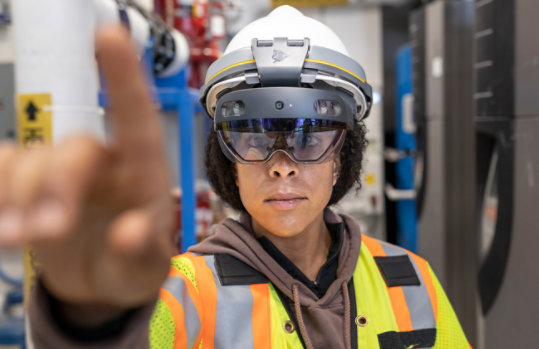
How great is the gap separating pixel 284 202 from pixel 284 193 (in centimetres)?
2

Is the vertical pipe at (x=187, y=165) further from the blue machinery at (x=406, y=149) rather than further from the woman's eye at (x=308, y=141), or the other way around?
the blue machinery at (x=406, y=149)

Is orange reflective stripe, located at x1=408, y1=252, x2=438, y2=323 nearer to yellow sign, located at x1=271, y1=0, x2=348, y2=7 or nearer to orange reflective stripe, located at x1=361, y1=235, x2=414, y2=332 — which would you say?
orange reflective stripe, located at x1=361, y1=235, x2=414, y2=332

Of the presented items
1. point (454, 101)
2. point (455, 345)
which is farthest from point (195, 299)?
point (454, 101)

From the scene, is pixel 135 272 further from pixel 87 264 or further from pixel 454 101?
pixel 454 101

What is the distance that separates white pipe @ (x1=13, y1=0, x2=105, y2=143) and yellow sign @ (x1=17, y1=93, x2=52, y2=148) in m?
0.01

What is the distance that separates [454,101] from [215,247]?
251cm

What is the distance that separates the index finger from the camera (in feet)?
1.70

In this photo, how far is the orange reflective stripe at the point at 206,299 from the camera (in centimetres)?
125

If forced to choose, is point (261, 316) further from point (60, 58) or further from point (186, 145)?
point (186, 145)

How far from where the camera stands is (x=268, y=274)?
1368 millimetres

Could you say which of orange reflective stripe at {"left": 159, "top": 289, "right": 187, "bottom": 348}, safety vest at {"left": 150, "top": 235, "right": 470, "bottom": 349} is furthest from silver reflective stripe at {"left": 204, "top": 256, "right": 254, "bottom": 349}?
orange reflective stripe at {"left": 159, "top": 289, "right": 187, "bottom": 348}

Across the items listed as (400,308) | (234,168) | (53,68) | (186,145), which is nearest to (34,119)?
(53,68)

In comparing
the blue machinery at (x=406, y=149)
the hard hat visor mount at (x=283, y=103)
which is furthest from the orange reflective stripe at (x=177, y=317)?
the blue machinery at (x=406, y=149)

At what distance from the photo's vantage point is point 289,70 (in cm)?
140
